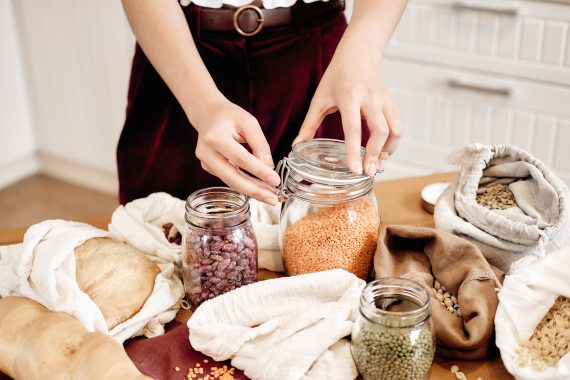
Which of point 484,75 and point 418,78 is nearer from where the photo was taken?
point 484,75

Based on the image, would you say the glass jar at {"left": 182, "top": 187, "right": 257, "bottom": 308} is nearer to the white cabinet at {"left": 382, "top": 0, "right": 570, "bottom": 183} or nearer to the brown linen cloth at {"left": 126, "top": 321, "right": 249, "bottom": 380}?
the brown linen cloth at {"left": 126, "top": 321, "right": 249, "bottom": 380}

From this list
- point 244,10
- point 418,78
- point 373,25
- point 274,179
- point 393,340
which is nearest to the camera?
point 393,340

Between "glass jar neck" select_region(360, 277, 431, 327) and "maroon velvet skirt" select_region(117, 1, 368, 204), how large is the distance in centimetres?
56

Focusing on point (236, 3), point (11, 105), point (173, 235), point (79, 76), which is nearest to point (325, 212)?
point (173, 235)

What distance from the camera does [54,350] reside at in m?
0.84

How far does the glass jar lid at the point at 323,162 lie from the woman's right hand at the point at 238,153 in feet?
0.14

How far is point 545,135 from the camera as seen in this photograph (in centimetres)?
222

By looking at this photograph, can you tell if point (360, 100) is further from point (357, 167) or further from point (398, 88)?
point (398, 88)

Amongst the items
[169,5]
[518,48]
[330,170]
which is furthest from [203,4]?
[518,48]

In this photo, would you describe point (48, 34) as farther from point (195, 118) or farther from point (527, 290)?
point (527, 290)

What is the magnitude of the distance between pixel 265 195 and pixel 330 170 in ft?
0.29

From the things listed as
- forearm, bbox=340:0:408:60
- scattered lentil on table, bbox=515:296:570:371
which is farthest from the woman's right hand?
scattered lentil on table, bbox=515:296:570:371

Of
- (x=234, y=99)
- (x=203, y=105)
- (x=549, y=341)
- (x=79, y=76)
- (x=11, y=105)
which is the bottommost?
(x=11, y=105)

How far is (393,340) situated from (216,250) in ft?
0.86
